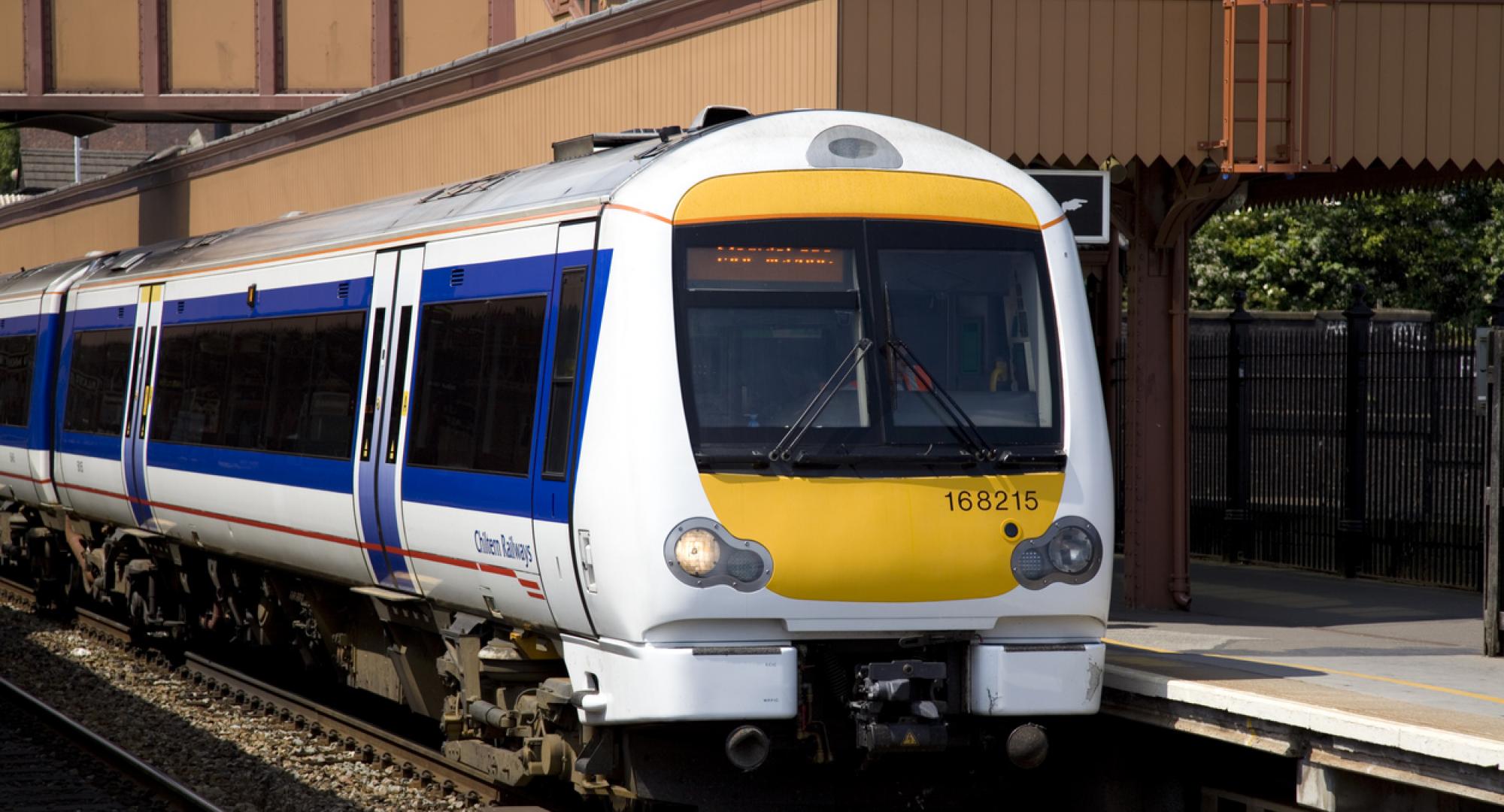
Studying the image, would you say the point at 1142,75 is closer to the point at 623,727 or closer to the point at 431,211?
the point at 431,211

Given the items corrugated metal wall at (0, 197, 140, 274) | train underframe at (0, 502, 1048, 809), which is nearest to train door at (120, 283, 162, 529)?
train underframe at (0, 502, 1048, 809)

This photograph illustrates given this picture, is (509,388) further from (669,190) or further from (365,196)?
(365,196)

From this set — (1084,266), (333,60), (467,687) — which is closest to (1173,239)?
(1084,266)

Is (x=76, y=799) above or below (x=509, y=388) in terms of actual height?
below

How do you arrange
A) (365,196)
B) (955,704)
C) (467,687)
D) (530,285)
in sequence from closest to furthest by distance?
(955,704) → (530,285) → (467,687) → (365,196)

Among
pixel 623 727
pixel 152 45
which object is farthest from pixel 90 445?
pixel 152 45

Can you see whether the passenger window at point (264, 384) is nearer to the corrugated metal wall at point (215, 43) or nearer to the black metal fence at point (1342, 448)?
the black metal fence at point (1342, 448)

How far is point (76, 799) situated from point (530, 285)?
4099 mm

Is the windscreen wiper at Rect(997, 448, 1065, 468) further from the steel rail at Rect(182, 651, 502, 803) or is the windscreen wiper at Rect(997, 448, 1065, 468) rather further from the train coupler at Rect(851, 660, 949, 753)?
the steel rail at Rect(182, 651, 502, 803)

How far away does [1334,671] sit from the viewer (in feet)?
29.5

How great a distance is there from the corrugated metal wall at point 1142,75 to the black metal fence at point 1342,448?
263 cm

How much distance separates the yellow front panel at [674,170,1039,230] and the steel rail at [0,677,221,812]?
411 cm

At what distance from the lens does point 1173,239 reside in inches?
482

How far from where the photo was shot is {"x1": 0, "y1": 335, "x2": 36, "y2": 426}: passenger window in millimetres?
17188
